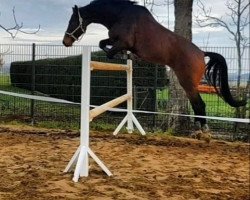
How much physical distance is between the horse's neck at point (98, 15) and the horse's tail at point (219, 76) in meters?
0.49

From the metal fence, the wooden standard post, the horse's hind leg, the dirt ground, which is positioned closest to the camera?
the horse's hind leg

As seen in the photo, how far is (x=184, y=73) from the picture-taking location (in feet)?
5.44

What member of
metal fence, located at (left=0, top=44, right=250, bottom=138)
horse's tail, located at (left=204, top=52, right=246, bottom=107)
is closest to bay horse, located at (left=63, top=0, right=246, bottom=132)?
horse's tail, located at (left=204, top=52, right=246, bottom=107)

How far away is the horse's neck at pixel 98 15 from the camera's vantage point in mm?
2199

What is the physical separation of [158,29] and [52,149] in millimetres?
5395

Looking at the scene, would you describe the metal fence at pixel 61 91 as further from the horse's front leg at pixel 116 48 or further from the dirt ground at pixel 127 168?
the horse's front leg at pixel 116 48

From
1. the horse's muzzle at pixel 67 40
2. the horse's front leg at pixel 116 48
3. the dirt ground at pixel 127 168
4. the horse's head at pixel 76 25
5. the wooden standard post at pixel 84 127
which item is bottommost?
the dirt ground at pixel 127 168

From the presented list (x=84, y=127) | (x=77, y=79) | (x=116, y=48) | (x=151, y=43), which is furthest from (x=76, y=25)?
(x=77, y=79)

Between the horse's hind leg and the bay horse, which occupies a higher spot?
the bay horse

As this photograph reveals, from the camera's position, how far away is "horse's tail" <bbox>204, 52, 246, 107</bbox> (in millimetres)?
2172

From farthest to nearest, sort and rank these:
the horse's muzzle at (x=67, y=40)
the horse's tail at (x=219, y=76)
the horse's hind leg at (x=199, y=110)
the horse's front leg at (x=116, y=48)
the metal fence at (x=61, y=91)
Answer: the metal fence at (x=61, y=91)
the horse's muzzle at (x=67, y=40)
the horse's tail at (x=219, y=76)
the horse's front leg at (x=116, y=48)
the horse's hind leg at (x=199, y=110)

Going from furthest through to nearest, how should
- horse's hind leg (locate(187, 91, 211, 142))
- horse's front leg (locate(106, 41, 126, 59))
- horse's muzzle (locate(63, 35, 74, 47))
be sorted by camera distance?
horse's muzzle (locate(63, 35, 74, 47)) < horse's front leg (locate(106, 41, 126, 59)) < horse's hind leg (locate(187, 91, 211, 142))

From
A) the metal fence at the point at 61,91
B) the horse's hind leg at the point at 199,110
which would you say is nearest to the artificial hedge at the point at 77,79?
the metal fence at the point at 61,91

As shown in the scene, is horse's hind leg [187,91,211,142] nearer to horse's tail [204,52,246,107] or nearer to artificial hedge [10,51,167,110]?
horse's tail [204,52,246,107]
